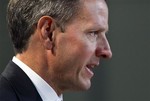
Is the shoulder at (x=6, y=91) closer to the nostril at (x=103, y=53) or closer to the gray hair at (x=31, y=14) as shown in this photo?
the gray hair at (x=31, y=14)

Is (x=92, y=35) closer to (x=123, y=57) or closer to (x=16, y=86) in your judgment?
(x=16, y=86)

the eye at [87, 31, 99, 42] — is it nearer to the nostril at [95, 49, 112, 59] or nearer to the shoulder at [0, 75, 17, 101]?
the nostril at [95, 49, 112, 59]

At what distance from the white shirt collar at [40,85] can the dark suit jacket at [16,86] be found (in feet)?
0.06

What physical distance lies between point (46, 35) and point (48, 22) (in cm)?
4

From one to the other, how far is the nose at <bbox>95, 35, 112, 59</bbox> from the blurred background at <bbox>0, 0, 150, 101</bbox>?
2315 mm

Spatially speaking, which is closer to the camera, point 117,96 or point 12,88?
point 12,88

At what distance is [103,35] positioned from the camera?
1599mm

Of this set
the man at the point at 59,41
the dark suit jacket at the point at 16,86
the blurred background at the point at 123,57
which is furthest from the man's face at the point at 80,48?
the blurred background at the point at 123,57

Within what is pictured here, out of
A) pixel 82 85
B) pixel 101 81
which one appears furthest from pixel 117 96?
pixel 82 85

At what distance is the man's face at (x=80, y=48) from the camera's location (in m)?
1.58

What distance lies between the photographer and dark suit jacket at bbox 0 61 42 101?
147 cm

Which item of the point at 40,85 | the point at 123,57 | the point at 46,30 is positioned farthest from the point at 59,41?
the point at 123,57

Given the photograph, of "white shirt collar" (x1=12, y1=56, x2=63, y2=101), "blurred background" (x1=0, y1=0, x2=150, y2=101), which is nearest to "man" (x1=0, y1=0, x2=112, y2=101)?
"white shirt collar" (x1=12, y1=56, x2=63, y2=101)

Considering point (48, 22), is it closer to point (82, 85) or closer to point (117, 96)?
point (82, 85)
